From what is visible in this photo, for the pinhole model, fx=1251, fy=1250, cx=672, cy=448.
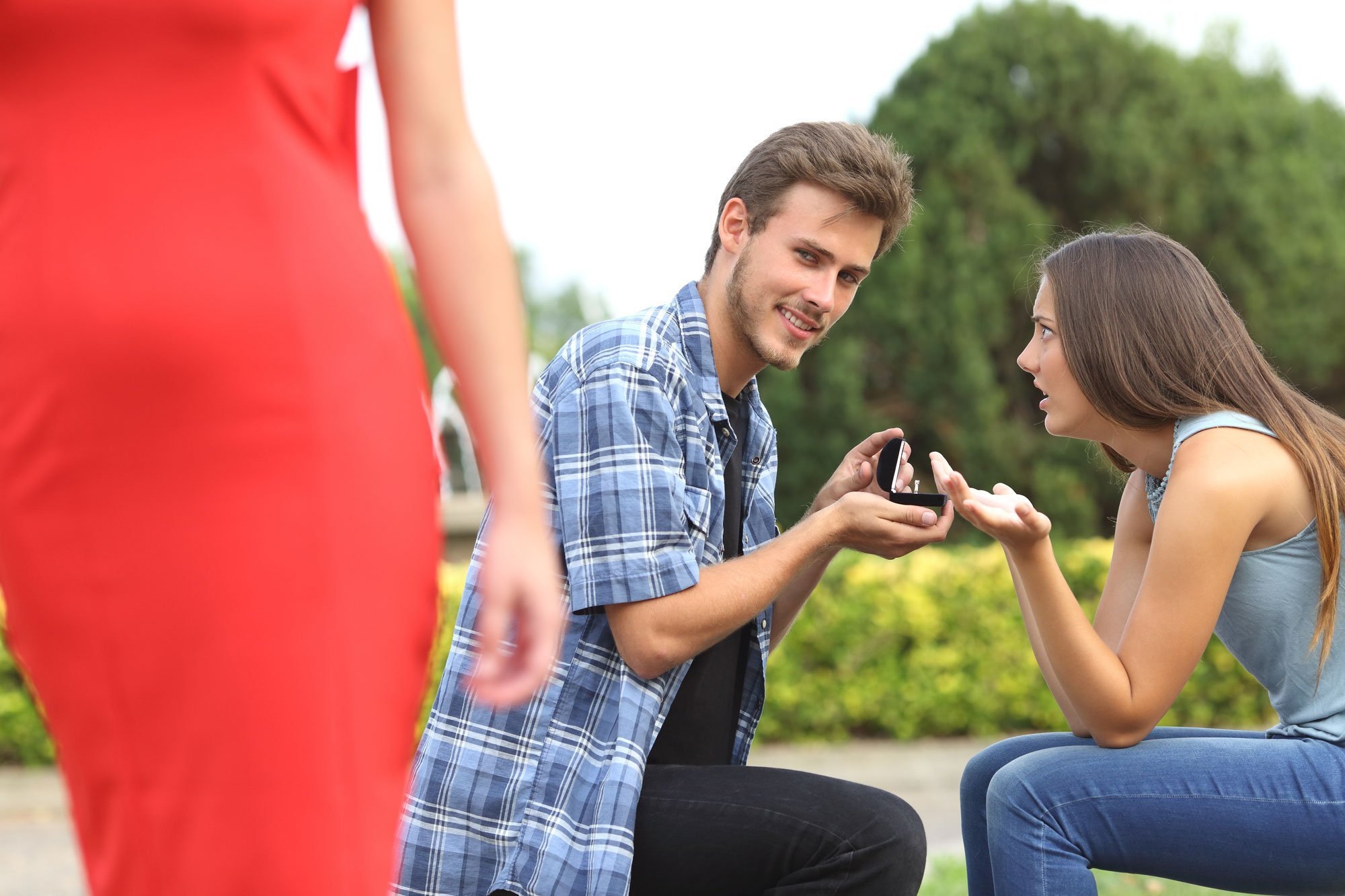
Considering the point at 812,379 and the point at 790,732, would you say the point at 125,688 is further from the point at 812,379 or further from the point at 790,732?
the point at 812,379

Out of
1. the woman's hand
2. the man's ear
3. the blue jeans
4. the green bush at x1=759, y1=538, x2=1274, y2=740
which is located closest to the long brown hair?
the blue jeans

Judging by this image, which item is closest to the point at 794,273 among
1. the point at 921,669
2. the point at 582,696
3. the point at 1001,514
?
the point at 1001,514

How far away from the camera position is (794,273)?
2.98 meters

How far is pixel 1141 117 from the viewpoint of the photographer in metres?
9.47

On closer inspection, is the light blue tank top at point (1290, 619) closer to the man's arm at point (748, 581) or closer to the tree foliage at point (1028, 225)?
the man's arm at point (748, 581)

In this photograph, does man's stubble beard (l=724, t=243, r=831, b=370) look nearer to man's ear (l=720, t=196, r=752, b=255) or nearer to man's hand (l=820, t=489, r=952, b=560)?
man's ear (l=720, t=196, r=752, b=255)

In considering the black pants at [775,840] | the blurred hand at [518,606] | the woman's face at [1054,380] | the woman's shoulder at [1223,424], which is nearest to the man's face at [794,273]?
the woman's face at [1054,380]

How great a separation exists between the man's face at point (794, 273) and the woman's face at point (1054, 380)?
1.66ft

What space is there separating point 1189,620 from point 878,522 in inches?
23.6

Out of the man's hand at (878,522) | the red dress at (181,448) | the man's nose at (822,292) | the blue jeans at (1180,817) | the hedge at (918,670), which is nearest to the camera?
the red dress at (181,448)

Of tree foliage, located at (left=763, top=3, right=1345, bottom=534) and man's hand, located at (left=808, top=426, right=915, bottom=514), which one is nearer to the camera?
man's hand, located at (left=808, top=426, right=915, bottom=514)

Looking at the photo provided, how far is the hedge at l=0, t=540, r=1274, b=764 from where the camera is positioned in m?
7.36

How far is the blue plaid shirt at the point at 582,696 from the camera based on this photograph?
7.70ft

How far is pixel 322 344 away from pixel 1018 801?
5.89ft
